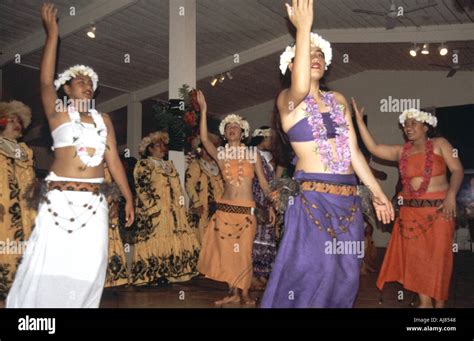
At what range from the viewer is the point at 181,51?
688 cm

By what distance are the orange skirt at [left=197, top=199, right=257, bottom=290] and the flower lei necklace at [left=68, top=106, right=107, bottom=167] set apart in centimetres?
217

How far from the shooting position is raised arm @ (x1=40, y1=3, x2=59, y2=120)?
3.13 m

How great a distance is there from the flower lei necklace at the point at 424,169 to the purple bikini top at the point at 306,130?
6.76 ft

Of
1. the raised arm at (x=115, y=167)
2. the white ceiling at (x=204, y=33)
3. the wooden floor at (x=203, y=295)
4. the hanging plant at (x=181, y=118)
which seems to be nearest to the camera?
the raised arm at (x=115, y=167)

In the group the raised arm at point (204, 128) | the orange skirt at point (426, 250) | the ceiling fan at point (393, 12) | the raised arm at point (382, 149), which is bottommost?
the orange skirt at point (426, 250)

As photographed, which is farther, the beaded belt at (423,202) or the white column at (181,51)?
the white column at (181,51)

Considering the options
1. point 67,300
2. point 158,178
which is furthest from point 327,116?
point 158,178

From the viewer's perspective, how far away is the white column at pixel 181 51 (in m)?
6.77

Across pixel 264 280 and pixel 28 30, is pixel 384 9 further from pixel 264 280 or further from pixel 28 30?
pixel 28 30

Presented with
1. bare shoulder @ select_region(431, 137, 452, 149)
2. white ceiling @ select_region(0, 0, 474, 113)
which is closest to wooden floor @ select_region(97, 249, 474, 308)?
bare shoulder @ select_region(431, 137, 452, 149)

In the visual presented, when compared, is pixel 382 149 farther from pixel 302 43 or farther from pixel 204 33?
pixel 204 33

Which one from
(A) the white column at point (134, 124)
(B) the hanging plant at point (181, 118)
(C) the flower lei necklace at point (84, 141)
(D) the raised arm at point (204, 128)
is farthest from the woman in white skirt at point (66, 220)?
(A) the white column at point (134, 124)

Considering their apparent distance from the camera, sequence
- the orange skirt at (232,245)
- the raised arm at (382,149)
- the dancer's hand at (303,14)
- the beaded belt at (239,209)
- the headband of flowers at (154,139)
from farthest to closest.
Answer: the headband of flowers at (154,139) < the beaded belt at (239,209) < the orange skirt at (232,245) < the raised arm at (382,149) < the dancer's hand at (303,14)

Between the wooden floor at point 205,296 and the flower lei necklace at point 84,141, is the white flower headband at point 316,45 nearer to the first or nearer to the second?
the flower lei necklace at point 84,141
